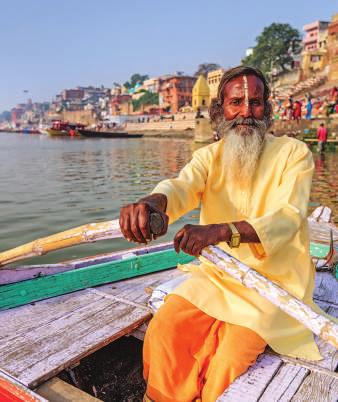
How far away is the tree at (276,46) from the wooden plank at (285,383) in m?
62.1

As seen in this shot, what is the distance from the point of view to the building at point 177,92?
254 ft

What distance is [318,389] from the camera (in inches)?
70.6

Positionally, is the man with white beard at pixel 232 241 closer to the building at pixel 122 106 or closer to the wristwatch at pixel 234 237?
the wristwatch at pixel 234 237

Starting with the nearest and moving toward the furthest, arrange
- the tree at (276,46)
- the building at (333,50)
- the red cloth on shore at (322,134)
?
the red cloth on shore at (322,134) → the building at (333,50) → the tree at (276,46)

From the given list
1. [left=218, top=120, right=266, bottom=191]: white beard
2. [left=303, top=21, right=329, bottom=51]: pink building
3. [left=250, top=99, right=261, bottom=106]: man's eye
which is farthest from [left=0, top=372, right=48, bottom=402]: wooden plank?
[left=303, top=21, right=329, bottom=51]: pink building

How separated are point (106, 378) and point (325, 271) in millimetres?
2184

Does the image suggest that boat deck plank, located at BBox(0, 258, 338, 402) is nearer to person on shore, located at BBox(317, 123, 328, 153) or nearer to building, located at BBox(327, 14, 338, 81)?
person on shore, located at BBox(317, 123, 328, 153)

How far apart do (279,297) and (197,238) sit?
0.42 m

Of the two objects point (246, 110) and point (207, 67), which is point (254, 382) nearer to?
point (246, 110)

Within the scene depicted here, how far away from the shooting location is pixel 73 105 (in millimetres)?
132625

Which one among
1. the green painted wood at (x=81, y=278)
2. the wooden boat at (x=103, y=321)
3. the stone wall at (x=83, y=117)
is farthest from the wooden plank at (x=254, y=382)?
the stone wall at (x=83, y=117)

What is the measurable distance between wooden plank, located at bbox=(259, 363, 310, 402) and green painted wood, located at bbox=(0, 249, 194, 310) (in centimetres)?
165

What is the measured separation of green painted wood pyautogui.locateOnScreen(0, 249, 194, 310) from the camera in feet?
8.96

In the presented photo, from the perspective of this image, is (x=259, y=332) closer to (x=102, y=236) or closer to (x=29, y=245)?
(x=102, y=236)
